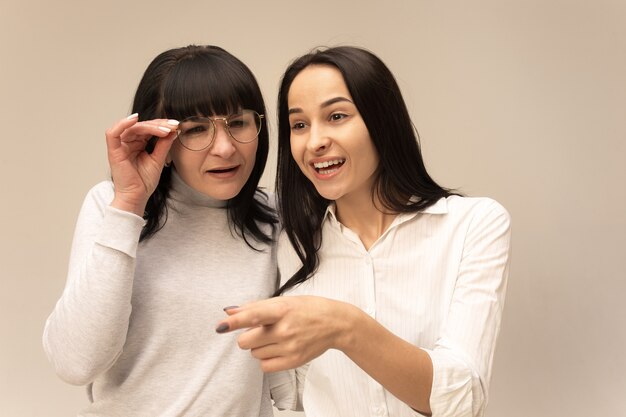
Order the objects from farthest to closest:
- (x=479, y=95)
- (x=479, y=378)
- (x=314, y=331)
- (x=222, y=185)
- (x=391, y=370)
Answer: (x=479, y=95) → (x=222, y=185) → (x=479, y=378) → (x=391, y=370) → (x=314, y=331)

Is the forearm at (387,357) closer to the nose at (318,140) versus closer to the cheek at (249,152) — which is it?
the nose at (318,140)

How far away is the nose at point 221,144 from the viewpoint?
6.31ft

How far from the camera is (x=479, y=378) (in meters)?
1.71

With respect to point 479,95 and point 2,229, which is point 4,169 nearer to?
point 2,229

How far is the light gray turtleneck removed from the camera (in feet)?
5.91

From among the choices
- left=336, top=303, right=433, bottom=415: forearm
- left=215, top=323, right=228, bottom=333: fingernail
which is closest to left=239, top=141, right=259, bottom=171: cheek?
left=336, top=303, right=433, bottom=415: forearm

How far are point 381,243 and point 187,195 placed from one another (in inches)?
20.9

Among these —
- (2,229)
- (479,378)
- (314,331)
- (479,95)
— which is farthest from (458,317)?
(2,229)

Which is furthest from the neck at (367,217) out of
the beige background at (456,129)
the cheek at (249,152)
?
the beige background at (456,129)

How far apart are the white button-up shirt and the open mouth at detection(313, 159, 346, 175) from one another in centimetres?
17

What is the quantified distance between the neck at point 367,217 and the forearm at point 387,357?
0.41 metres

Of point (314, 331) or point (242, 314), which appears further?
point (314, 331)

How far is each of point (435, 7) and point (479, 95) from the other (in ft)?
1.28

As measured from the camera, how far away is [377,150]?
6.21ft
